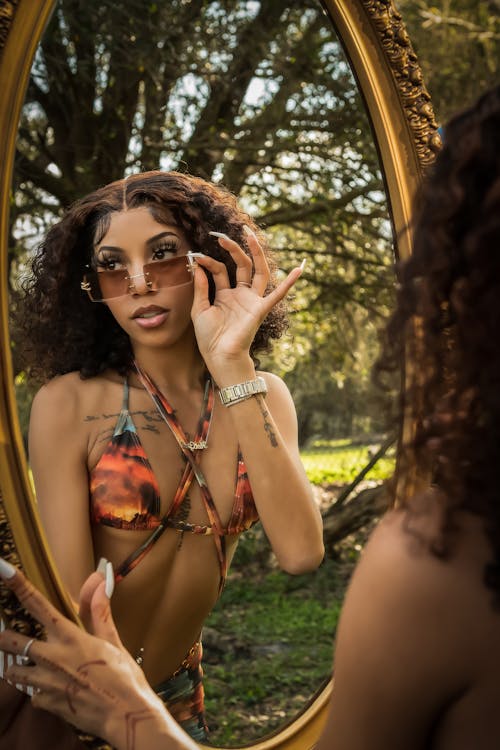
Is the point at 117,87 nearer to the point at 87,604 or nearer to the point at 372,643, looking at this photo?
the point at 87,604

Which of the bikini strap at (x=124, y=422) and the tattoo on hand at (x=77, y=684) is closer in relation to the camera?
the tattoo on hand at (x=77, y=684)

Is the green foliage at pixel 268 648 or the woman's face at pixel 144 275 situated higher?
the woman's face at pixel 144 275

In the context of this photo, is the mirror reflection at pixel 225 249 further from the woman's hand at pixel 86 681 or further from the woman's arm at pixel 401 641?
the woman's arm at pixel 401 641

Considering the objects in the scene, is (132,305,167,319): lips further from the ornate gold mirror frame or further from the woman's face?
the ornate gold mirror frame

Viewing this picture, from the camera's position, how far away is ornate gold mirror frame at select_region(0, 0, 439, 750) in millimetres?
656

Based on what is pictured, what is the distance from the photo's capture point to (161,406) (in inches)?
31.0

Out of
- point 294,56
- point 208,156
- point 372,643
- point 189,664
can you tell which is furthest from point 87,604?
point 294,56

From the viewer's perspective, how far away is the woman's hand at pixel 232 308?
78 centimetres

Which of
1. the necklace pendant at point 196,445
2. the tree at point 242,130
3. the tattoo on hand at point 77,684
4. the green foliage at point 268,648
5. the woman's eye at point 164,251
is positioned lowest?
the green foliage at point 268,648

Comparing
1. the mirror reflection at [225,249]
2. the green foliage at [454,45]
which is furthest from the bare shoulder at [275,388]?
the green foliage at [454,45]

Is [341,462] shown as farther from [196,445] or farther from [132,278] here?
[132,278]

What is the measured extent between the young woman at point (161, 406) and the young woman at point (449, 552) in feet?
1.12

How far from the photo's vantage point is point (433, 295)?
1.47 feet

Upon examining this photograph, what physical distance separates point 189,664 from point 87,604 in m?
0.22
